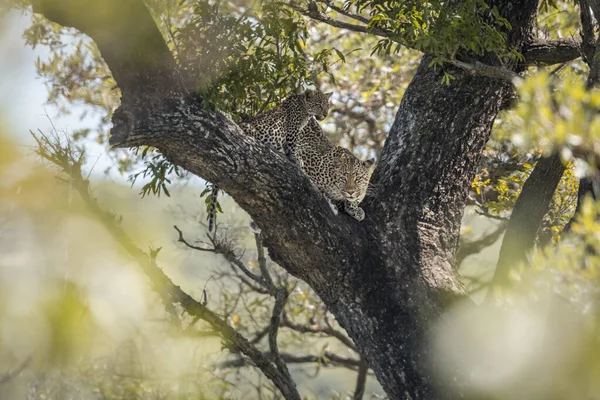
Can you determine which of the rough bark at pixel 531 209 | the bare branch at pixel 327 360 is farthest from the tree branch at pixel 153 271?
the bare branch at pixel 327 360

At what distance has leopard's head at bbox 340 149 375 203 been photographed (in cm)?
593

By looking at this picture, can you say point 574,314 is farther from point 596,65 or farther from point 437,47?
point 596,65

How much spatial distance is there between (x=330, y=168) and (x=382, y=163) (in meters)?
0.63

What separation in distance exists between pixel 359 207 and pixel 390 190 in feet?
0.84

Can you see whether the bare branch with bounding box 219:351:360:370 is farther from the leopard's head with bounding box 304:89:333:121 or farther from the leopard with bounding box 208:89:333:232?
the leopard with bounding box 208:89:333:232

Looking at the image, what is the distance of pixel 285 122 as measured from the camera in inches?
246

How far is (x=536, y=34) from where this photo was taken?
6.10 metres

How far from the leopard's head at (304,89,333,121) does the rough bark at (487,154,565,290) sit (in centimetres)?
198

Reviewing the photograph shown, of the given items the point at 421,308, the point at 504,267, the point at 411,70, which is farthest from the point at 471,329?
the point at 411,70

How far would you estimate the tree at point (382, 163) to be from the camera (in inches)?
169

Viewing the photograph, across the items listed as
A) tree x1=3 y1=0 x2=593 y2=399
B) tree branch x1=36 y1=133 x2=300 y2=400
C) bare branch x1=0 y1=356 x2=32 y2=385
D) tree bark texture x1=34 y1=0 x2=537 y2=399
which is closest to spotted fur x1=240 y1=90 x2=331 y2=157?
tree x1=3 y1=0 x2=593 y2=399

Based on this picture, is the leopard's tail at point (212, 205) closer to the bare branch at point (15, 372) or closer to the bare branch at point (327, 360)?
the bare branch at point (15, 372)

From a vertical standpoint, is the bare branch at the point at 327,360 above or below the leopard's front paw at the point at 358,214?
above

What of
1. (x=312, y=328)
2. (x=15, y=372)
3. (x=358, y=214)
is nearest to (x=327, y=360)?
(x=312, y=328)
